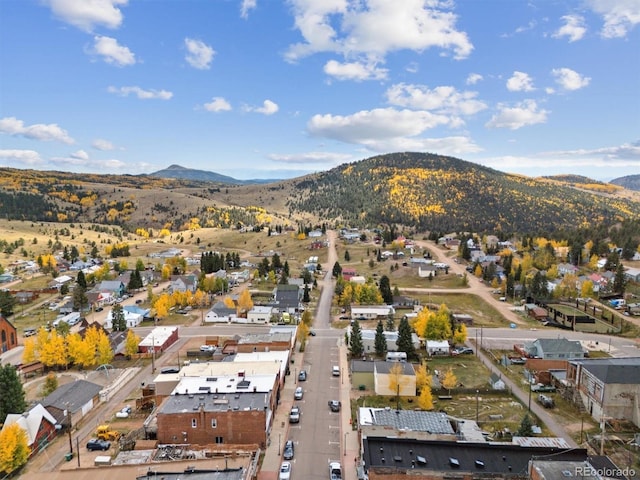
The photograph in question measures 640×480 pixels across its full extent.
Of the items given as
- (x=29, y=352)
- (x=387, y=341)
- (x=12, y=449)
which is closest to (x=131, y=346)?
(x=29, y=352)

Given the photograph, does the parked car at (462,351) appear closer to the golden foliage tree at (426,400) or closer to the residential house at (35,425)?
the golden foliage tree at (426,400)

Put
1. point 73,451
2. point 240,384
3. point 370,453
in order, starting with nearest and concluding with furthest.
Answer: point 370,453, point 73,451, point 240,384

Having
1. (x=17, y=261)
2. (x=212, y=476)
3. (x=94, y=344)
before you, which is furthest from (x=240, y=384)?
(x=17, y=261)

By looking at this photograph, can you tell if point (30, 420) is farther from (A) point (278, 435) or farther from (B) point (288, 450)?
(B) point (288, 450)

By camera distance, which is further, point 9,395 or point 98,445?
point 9,395

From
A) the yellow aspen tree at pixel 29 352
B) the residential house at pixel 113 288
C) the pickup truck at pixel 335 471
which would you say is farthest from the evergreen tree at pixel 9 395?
the residential house at pixel 113 288

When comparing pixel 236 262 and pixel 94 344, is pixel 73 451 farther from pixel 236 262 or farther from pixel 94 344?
pixel 236 262

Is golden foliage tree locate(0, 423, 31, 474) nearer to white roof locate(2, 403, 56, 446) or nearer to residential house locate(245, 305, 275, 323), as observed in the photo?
white roof locate(2, 403, 56, 446)
